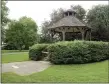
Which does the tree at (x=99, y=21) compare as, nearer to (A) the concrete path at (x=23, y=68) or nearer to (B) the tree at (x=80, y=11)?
(B) the tree at (x=80, y=11)

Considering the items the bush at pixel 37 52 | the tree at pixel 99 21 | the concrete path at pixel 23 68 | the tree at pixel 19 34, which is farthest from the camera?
the tree at pixel 19 34

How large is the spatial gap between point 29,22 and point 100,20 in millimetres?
20564

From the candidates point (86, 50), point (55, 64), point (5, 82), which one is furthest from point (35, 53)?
point (5, 82)

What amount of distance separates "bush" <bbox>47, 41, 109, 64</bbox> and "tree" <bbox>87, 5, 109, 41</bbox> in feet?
54.6

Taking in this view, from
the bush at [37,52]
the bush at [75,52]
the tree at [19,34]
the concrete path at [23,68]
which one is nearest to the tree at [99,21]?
A: the tree at [19,34]

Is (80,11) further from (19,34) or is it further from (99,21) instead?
(19,34)

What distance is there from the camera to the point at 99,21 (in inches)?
1243

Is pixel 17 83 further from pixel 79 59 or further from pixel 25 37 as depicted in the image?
pixel 25 37

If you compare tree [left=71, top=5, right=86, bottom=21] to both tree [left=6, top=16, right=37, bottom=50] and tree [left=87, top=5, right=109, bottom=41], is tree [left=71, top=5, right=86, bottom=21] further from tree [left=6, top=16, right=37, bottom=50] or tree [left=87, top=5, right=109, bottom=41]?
tree [left=6, top=16, right=37, bottom=50]

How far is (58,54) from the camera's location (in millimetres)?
14742

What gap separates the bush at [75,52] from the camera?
1458 centimetres

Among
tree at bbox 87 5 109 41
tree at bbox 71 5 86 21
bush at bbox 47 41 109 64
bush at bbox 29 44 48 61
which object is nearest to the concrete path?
bush at bbox 47 41 109 64

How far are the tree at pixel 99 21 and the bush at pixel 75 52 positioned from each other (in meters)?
16.6

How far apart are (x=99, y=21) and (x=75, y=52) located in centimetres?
1817
